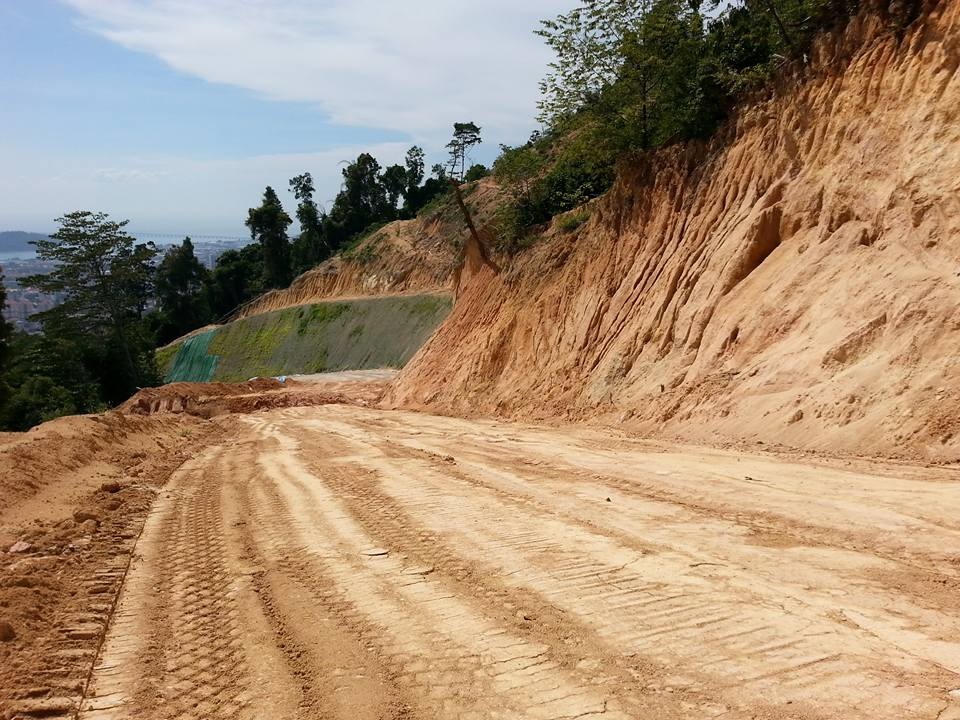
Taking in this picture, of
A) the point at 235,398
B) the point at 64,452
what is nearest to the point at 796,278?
the point at 64,452

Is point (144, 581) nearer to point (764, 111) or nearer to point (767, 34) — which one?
point (764, 111)

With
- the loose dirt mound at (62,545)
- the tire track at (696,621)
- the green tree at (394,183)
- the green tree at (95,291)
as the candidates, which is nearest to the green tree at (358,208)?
the green tree at (394,183)

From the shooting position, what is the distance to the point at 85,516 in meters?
7.96

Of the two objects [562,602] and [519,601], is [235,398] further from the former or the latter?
[562,602]

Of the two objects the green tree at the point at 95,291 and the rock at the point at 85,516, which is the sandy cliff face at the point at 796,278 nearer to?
the rock at the point at 85,516

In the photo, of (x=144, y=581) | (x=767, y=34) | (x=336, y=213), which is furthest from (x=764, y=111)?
(x=336, y=213)

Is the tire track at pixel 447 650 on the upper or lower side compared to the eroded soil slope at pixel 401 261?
lower

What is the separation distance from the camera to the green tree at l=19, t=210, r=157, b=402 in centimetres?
4569

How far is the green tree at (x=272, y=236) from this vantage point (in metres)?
65.2

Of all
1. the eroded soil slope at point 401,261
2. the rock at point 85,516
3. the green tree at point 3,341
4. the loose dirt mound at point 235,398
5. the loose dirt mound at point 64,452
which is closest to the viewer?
the rock at point 85,516

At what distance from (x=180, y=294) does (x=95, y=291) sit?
27.0 m

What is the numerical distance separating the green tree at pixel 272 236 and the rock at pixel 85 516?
6027 centimetres

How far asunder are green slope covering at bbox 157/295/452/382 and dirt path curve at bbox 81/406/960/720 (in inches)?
1355

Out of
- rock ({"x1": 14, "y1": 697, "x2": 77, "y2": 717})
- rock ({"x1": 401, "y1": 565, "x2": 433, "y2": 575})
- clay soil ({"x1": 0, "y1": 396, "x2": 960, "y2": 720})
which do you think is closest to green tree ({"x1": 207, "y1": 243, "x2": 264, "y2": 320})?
clay soil ({"x1": 0, "y1": 396, "x2": 960, "y2": 720})
